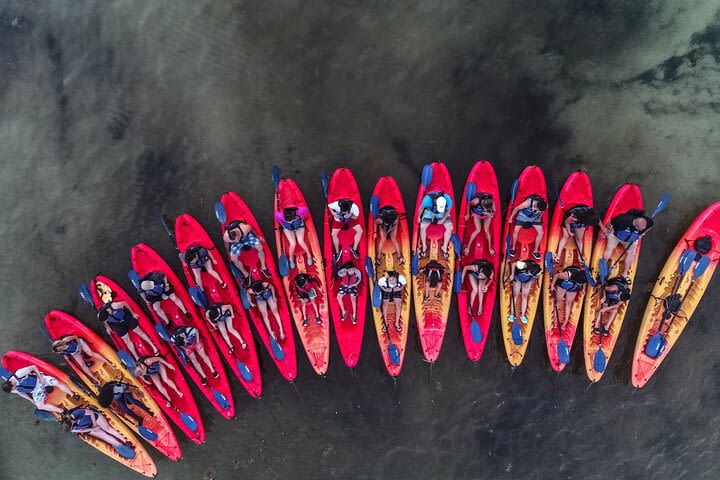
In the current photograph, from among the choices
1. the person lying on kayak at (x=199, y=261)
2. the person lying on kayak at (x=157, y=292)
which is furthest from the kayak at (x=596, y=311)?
the person lying on kayak at (x=157, y=292)

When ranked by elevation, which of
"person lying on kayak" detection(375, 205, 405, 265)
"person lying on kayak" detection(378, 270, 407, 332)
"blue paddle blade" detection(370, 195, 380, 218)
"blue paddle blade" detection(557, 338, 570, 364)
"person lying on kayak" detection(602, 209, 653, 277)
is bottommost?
"blue paddle blade" detection(557, 338, 570, 364)

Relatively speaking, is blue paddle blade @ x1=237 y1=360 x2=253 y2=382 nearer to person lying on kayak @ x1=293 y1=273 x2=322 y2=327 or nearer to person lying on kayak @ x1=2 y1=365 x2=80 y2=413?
→ person lying on kayak @ x1=293 y1=273 x2=322 y2=327

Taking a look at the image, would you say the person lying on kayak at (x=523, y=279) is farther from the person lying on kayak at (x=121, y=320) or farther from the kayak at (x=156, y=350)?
the person lying on kayak at (x=121, y=320)

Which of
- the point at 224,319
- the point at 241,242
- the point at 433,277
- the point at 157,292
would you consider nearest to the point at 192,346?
the point at 224,319

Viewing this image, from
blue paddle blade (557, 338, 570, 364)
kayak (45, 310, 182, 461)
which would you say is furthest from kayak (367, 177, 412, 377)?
kayak (45, 310, 182, 461)

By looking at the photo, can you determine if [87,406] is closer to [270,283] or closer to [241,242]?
[270,283]

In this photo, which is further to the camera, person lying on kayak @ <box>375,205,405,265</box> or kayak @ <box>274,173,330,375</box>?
kayak @ <box>274,173,330,375</box>
